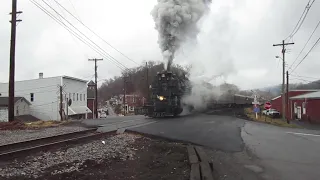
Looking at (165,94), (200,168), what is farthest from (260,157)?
(165,94)

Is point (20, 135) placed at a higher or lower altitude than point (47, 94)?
lower

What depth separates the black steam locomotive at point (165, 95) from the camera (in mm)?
26562

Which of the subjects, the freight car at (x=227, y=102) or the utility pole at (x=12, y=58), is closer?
the utility pole at (x=12, y=58)

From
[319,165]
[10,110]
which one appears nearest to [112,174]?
[319,165]

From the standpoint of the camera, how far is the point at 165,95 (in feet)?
87.4

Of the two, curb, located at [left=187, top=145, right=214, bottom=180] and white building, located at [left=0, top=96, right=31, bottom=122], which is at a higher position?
white building, located at [left=0, top=96, right=31, bottom=122]

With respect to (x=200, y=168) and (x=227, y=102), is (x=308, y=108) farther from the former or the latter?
(x=200, y=168)

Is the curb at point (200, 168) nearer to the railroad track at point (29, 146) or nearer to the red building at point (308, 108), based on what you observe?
the railroad track at point (29, 146)

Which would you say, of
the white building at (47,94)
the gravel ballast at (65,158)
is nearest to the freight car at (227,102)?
the white building at (47,94)

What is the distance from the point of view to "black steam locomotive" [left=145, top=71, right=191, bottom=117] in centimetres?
2656

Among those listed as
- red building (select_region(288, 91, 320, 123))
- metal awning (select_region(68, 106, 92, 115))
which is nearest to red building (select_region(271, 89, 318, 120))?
red building (select_region(288, 91, 320, 123))

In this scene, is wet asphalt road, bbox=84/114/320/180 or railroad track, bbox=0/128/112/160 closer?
wet asphalt road, bbox=84/114/320/180

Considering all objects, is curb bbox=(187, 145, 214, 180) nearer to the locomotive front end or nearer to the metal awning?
the locomotive front end

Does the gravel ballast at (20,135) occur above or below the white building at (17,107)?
below
